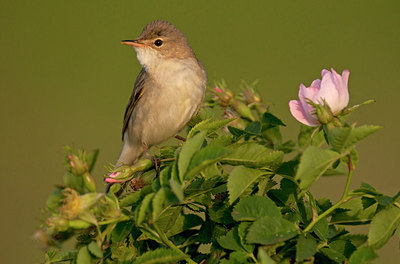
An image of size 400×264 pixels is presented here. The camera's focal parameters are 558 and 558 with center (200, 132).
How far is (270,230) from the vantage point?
1.06 meters

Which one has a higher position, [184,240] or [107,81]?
[184,240]

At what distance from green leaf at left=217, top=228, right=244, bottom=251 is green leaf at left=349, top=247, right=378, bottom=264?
0.21m

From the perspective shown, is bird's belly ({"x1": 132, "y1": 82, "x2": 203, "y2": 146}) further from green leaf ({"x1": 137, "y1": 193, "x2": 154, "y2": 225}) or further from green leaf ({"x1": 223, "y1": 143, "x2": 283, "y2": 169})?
green leaf ({"x1": 137, "y1": 193, "x2": 154, "y2": 225})

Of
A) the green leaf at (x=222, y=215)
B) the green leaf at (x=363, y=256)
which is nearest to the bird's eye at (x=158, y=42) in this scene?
the green leaf at (x=222, y=215)

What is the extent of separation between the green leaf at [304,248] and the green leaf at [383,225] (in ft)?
0.37

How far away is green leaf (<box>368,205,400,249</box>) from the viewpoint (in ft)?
3.48

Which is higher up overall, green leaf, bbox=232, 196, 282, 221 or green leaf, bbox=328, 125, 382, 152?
green leaf, bbox=328, 125, 382, 152

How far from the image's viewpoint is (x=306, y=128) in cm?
140

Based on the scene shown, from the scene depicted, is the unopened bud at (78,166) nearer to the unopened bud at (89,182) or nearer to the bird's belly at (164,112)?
the unopened bud at (89,182)

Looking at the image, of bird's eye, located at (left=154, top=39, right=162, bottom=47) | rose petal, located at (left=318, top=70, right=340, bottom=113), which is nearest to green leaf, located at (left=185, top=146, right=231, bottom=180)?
rose petal, located at (left=318, top=70, right=340, bottom=113)

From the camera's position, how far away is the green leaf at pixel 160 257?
1054 millimetres

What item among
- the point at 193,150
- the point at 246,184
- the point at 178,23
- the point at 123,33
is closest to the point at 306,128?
the point at 246,184

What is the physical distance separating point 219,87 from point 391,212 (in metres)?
0.79

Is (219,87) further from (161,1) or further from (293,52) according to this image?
(161,1)
